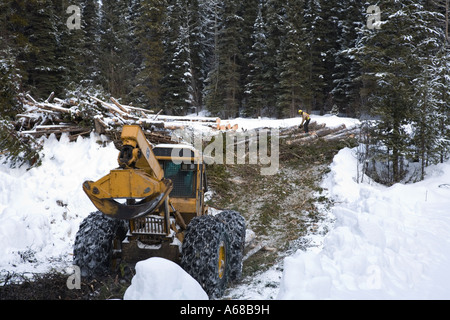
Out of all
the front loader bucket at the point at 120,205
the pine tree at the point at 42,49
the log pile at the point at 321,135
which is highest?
the pine tree at the point at 42,49

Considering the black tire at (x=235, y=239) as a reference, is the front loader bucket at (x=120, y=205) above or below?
above

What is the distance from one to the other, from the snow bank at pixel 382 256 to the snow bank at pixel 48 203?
470cm

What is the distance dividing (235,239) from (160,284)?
2.85 m

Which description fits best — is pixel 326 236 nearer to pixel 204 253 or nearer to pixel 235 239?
pixel 235 239

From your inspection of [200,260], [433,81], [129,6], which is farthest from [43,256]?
[129,6]

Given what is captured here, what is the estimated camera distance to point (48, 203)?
7.83m

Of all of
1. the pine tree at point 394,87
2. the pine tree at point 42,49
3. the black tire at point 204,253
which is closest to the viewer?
the black tire at point 204,253

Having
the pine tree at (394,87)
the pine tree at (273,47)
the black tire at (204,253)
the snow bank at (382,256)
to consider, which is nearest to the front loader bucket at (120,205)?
the black tire at (204,253)

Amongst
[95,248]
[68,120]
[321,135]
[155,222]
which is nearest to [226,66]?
[321,135]

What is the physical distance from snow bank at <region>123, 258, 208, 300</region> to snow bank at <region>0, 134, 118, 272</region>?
319cm

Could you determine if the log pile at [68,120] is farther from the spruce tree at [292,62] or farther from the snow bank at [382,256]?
the spruce tree at [292,62]

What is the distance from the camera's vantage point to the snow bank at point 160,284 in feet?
11.4

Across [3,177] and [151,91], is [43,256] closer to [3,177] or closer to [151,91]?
[3,177]

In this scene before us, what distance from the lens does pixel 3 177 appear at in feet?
26.3
